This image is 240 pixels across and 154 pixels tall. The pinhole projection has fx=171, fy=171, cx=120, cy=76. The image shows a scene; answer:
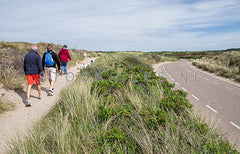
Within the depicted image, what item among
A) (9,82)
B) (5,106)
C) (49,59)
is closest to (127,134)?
(5,106)

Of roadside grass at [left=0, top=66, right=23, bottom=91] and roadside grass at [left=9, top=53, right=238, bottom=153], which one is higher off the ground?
roadside grass at [left=0, top=66, right=23, bottom=91]

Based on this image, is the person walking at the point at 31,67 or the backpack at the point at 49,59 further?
the backpack at the point at 49,59

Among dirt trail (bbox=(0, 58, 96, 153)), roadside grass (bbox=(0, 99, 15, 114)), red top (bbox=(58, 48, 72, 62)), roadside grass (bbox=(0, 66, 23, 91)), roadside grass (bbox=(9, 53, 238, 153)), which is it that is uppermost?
red top (bbox=(58, 48, 72, 62))

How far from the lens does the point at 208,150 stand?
2721 millimetres

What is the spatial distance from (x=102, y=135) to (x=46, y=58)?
5.12m

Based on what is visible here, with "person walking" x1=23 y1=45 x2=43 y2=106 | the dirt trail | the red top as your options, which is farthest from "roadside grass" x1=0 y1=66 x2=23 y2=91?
the red top

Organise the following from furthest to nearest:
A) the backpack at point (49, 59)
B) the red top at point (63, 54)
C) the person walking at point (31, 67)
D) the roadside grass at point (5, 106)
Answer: the red top at point (63, 54) < the backpack at point (49, 59) < the person walking at point (31, 67) < the roadside grass at point (5, 106)

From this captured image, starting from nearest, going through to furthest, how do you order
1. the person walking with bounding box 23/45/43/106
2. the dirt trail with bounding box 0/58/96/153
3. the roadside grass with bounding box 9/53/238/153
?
1. the roadside grass with bounding box 9/53/238/153
2. the dirt trail with bounding box 0/58/96/153
3. the person walking with bounding box 23/45/43/106

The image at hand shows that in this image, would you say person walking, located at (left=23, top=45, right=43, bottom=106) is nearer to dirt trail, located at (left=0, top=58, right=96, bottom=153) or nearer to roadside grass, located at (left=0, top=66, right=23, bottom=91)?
dirt trail, located at (left=0, top=58, right=96, bottom=153)

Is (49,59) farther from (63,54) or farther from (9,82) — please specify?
(63,54)

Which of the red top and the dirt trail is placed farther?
the red top

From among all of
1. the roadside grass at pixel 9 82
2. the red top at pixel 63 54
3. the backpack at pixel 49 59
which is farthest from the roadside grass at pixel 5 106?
the red top at pixel 63 54

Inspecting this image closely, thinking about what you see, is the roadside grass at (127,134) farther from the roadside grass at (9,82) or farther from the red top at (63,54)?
the red top at (63,54)

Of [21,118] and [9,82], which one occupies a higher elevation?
[9,82]
